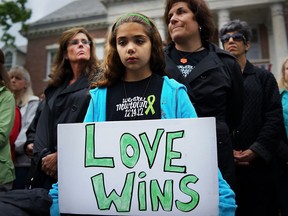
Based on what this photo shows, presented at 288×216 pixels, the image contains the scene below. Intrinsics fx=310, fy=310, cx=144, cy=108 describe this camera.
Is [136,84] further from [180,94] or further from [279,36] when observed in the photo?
[279,36]

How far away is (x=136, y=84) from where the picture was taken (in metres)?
1.85

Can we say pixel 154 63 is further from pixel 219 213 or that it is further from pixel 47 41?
pixel 47 41

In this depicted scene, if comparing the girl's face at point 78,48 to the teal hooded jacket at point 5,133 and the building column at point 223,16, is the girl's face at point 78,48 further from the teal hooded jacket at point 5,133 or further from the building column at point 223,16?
the building column at point 223,16

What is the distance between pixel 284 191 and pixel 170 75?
1693 mm

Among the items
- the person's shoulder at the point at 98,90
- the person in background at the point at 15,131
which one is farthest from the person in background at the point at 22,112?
the person's shoulder at the point at 98,90

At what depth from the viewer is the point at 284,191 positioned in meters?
2.88

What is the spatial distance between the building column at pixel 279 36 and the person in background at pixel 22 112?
1390cm

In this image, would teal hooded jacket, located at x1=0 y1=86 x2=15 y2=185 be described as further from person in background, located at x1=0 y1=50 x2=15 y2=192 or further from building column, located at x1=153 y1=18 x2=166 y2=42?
building column, located at x1=153 y1=18 x2=166 y2=42

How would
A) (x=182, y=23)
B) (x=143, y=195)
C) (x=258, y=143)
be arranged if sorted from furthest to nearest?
(x=258, y=143) → (x=182, y=23) → (x=143, y=195)

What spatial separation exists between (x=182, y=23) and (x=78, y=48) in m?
1.11

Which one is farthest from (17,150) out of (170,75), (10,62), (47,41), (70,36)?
(10,62)

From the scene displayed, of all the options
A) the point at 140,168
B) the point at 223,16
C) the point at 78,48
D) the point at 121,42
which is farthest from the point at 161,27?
the point at 140,168

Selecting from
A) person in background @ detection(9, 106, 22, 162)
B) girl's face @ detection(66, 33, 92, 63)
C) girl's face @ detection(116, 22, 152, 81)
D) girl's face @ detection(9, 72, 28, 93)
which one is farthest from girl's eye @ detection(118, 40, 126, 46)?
girl's face @ detection(9, 72, 28, 93)

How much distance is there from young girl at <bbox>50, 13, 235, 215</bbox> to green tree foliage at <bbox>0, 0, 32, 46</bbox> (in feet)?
55.1
